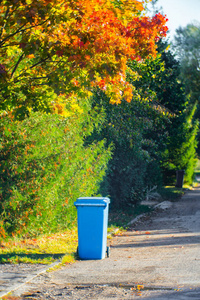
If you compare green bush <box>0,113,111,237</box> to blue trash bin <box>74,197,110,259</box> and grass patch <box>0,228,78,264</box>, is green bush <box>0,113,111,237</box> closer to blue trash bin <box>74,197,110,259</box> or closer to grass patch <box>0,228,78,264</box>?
grass patch <box>0,228,78,264</box>

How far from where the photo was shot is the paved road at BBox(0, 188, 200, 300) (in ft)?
20.0

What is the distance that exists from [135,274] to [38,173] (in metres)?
3.46

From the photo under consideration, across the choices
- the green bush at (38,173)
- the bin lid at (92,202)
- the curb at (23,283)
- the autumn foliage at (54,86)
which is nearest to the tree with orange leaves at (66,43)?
the autumn foliage at (54,86)

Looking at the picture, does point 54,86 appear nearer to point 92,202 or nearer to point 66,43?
point 66,43

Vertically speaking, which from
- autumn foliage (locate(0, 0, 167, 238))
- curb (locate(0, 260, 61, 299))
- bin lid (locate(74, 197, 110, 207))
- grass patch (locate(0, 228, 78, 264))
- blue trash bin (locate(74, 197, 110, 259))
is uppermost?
autumn foliage (locate(0, 0, 167, 238))

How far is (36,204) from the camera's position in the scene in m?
9.59

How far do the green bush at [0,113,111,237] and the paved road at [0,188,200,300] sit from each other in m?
1.65

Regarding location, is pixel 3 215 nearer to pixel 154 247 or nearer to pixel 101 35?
pixel 154 247

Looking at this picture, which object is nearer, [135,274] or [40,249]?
[135,274]

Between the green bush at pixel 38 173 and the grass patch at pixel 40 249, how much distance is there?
229 mm

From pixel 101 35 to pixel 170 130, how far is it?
51.9 ft

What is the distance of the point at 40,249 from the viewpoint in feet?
29.9

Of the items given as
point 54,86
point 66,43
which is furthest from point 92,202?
point 66,43

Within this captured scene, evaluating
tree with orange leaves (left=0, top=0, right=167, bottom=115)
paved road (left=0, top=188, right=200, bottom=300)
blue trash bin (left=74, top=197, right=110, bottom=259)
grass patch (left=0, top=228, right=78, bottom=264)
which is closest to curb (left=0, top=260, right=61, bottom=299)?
paved road (left=0, top=188, right=200, bottom=300)
